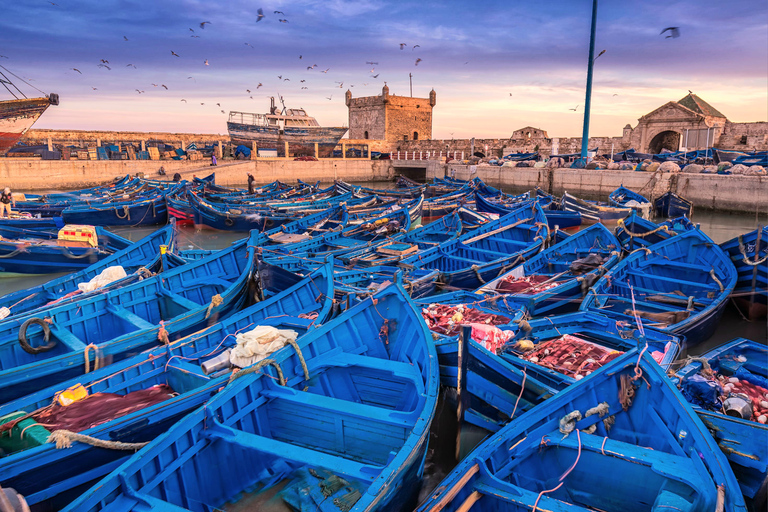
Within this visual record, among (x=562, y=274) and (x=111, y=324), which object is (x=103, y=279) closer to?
(x=111, y=324)

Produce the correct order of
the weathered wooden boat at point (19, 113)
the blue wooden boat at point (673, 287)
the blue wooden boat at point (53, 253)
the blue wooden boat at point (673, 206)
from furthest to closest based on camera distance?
the weathered wooden boat at point (19, 113) < the blue wooden boat at point (673, 206) < the blue wooden boat at point (53, 253) < the blue wooden boat at point (673, 287)

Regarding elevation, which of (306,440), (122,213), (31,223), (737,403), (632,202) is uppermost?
(632,202)

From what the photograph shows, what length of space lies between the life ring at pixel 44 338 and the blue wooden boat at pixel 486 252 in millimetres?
6212

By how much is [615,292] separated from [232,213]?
14.7 meters

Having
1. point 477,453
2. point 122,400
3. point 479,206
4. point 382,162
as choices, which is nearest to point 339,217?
point 479,206

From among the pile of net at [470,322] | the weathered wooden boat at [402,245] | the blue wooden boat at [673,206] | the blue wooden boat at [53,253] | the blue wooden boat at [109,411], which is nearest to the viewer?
the blue wooden boat at [109,411]

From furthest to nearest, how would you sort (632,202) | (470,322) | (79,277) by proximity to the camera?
1. (632,202)
2. (79,277)
3. (470,322)

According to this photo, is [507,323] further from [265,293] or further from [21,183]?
[21,183]

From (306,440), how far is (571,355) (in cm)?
350

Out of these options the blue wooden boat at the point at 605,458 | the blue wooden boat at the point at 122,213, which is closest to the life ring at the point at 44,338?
the blue wooden boat at the point at 605,458

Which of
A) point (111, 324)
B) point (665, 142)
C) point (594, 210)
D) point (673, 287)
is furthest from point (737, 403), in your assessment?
point (665, 142)

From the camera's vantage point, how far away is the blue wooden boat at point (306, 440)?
11.3 ft

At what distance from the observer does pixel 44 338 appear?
6086mm

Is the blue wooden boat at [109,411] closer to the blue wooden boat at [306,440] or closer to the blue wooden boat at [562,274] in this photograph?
the blue wooden boat at [306,440]
